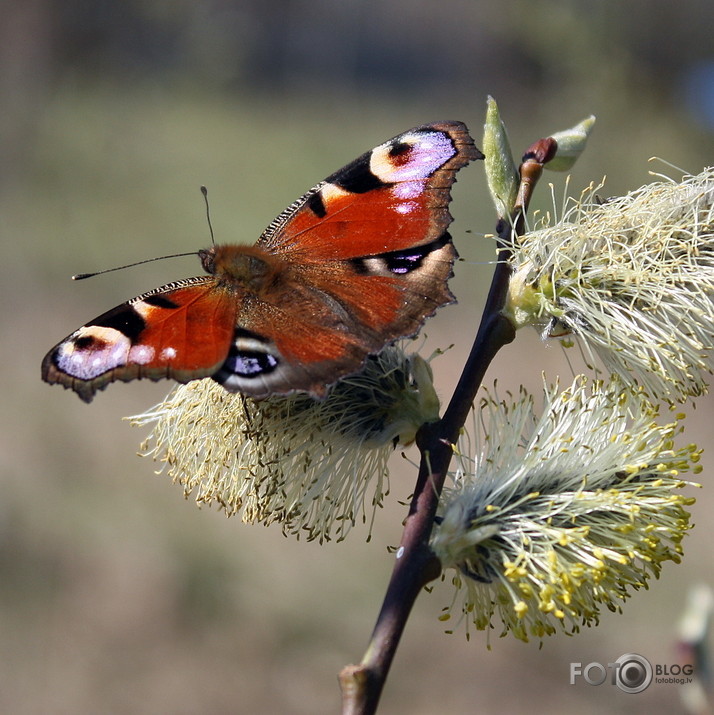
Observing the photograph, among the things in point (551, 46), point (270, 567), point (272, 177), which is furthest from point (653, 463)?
point (272, 177)

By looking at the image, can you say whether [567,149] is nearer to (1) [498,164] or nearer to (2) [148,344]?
(1) [498,164]

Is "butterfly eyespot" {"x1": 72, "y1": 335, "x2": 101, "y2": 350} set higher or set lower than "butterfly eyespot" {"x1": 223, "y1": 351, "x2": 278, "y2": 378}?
higher

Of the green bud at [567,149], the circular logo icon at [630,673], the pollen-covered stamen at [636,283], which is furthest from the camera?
the circular logo icon at [630,673]

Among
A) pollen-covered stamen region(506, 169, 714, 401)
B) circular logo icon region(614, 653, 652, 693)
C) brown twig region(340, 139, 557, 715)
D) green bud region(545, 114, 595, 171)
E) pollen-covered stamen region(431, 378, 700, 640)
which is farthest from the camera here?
circular logo icon region(614, 653, 652, 693)

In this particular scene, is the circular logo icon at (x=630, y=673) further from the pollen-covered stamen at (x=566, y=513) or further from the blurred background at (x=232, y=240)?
the blurred background at (x=232, y=240)

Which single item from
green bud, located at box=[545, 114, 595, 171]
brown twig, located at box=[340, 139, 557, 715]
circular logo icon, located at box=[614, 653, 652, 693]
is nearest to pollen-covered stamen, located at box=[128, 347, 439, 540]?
brown twig, located at box=[340, 139, 557, 715]

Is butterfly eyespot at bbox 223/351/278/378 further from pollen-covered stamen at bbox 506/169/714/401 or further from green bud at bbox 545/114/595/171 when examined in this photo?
green bud at bbox 545/114/595/171

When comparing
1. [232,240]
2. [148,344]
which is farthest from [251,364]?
[232,240]

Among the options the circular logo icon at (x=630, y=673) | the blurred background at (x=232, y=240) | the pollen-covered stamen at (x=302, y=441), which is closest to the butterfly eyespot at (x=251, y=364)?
the pollen-covered stamen at (x=302, y=441)
